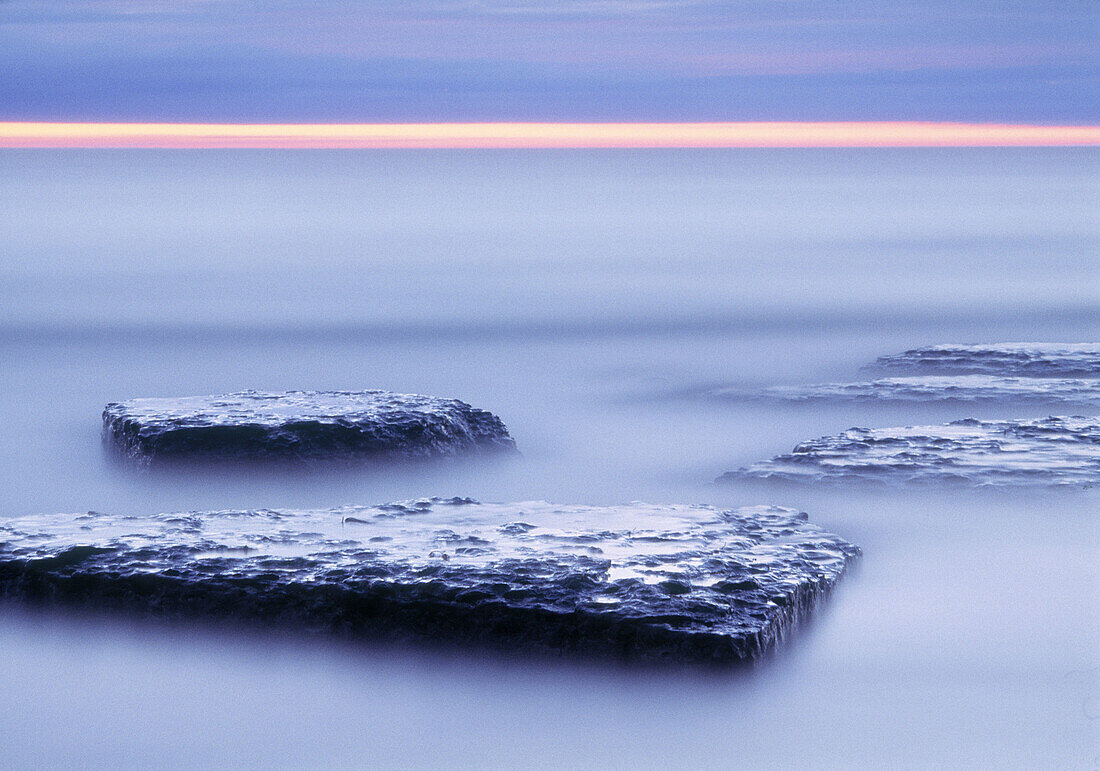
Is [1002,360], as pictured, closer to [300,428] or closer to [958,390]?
[958,390]

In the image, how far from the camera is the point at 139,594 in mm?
2654

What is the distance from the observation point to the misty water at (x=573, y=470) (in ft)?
7.57

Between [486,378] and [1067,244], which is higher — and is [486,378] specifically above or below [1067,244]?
below

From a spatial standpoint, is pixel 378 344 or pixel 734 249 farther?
pixel 734 249

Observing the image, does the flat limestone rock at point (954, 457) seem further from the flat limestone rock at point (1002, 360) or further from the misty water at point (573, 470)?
the flat limestone rock at point (1002, 360)

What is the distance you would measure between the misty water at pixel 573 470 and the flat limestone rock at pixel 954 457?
0.11 metres

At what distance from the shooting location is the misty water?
231 cm

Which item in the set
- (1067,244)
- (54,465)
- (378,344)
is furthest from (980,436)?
(1067,244)

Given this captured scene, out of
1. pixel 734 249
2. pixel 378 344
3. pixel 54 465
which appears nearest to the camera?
pixel 54 465

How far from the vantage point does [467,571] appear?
260 cm

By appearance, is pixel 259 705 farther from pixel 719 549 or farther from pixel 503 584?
pixel 719 549

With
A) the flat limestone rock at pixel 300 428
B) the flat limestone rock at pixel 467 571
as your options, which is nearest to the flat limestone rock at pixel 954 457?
the flat limestone rock at pixel 467 571

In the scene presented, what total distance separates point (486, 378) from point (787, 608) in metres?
4.98

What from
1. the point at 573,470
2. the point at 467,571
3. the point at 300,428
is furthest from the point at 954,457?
the point at 300,428
